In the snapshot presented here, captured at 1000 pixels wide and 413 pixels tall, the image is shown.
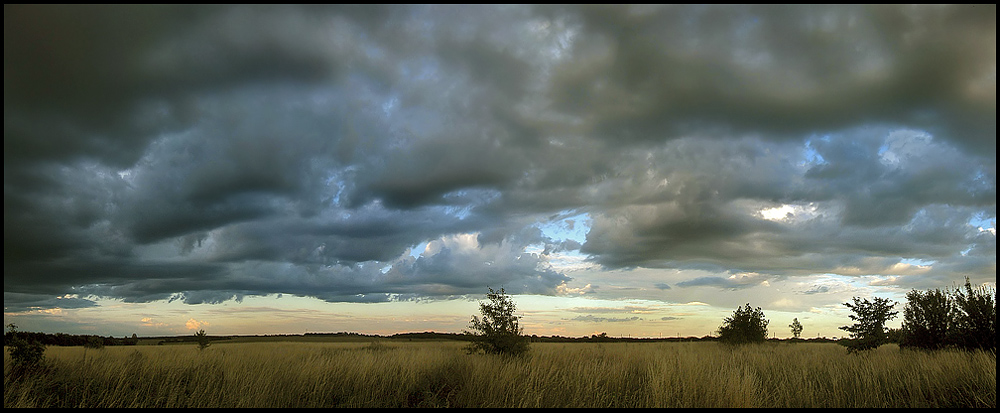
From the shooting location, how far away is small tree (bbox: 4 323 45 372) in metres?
13.1

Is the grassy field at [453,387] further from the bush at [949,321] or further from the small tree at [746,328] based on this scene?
the small tree at [746,328]

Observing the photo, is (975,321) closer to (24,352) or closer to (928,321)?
(928,321)

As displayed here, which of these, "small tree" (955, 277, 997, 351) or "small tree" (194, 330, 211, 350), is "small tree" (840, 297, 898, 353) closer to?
"small tree" (955, 277, 997, 351)

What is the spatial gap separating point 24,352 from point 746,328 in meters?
39.1

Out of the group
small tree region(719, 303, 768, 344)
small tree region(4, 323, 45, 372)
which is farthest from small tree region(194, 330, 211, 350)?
small tree region(719, 303, 768, 344)

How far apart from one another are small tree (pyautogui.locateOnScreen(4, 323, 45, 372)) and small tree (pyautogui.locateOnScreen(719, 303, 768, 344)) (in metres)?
37.8

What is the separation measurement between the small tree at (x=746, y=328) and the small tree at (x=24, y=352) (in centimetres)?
3785

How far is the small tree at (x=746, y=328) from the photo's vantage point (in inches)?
1404

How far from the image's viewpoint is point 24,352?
1343cm

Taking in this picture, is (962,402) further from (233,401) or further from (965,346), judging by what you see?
(233,401)

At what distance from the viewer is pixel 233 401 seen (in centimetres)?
994

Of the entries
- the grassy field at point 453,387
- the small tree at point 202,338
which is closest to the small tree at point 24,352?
the grassy field at point 453,387

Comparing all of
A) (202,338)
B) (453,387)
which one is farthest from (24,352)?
(202,338)
